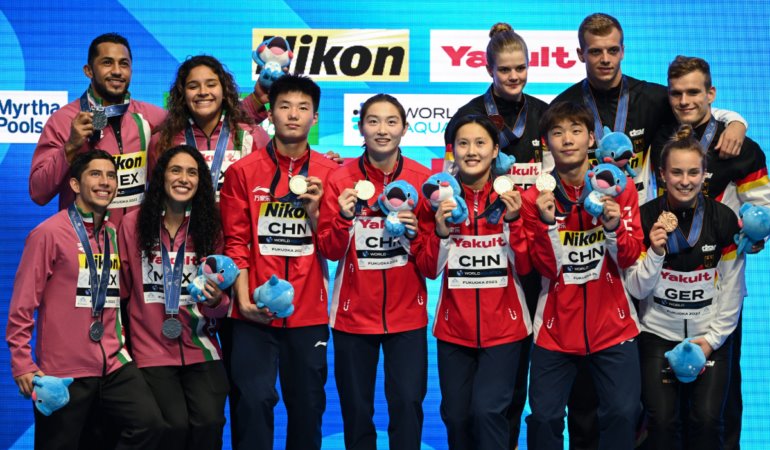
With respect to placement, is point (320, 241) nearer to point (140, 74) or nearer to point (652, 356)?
point (652, 356)

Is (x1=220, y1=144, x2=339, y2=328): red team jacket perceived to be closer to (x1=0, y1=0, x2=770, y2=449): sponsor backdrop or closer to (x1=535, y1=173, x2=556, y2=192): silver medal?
(x1=535, y1=173, x2=556, y2=192): silver medal

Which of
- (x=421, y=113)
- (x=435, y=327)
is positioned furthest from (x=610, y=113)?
(x=421, y=113)

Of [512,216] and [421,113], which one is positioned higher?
[421,113]

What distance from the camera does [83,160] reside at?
4129 millimetres

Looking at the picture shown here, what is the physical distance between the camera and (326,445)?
19.8 ft

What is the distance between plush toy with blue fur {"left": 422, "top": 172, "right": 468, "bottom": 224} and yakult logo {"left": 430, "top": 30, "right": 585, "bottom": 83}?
2145 mm

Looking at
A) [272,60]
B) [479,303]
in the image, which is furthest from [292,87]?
[479,303]

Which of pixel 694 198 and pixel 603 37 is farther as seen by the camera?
pixel 603 37

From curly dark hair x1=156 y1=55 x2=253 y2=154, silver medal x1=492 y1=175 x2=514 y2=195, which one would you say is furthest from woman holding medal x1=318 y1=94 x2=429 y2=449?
curly dark hair x1=156 y1=55 x2=253 y2=154

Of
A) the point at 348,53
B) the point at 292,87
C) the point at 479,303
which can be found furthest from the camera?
the point at 348,53

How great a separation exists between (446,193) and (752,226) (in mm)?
1293

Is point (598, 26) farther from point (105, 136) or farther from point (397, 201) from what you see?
point (105, 136)

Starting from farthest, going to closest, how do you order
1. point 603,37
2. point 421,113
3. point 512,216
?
point 421,113
point 603,37
point 512,216

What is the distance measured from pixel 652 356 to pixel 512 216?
2.95 feet
